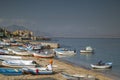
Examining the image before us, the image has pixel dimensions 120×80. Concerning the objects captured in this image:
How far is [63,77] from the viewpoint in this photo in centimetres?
2130

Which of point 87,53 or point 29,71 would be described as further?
point 87,53

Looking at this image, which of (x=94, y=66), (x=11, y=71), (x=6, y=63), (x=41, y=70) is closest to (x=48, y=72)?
(x=41, y=70)

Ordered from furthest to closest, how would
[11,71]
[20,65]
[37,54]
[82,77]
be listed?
[37,54], [20,65], [11,71], [82,77]

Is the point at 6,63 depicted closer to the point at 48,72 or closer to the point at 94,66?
the point at 48,72

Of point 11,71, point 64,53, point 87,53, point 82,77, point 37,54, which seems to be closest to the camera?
point 82,77

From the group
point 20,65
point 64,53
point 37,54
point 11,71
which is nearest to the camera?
point 11,71

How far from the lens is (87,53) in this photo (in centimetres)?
6519

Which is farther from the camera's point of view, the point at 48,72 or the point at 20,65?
the point at 20,65

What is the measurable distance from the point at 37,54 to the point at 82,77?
23620 mm

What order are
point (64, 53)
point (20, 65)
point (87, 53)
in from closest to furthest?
point (20, 65) < point (64, 53) < point (87, 53)

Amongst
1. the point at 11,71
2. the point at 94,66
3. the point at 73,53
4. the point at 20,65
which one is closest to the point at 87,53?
the point at 73,53

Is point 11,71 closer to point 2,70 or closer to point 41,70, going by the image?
point 2,70

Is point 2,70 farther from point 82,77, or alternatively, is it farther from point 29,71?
point 82,77

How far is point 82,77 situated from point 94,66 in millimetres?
12985
